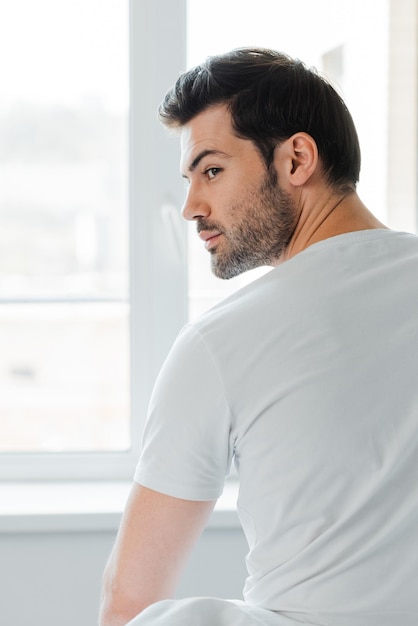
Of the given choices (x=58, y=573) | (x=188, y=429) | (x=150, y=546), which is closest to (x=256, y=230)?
(x=188, y=429)

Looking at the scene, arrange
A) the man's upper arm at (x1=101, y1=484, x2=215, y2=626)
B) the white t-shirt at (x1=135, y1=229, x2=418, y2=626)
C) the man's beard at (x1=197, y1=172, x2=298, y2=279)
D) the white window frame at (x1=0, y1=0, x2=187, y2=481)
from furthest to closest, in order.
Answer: the white window frame at (x1=0, y1=0, x2=187, y2=481), the man's beard at (x1=197, y1=172, x2=298, y2=279), the man's upper arm at (x1=101, y1=484, x2=215, y2=626), the white t-shirt at (x1=135, y1=229, x2=418, y2=626)

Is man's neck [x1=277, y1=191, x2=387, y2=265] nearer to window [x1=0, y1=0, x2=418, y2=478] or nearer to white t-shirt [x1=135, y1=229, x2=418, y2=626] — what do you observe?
white t-shirt [x1=135, y1=229, x2=418, y2=626]

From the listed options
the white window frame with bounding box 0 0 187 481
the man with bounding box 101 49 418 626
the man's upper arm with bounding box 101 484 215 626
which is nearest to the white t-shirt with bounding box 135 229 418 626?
the man with bounding box 101 49 418 626

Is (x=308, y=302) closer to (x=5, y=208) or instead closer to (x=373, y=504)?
(x=373, y=504)

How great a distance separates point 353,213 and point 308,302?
0.77 ft

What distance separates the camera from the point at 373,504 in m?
1.06

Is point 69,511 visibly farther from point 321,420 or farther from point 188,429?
point 321,420

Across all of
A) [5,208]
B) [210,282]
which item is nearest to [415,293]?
[210,282]

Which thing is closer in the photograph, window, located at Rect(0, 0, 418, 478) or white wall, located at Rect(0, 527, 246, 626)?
white wall, located at Rect(0, 527, 246, 626)

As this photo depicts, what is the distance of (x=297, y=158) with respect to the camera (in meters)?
1.30

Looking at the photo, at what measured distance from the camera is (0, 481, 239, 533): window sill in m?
1.95

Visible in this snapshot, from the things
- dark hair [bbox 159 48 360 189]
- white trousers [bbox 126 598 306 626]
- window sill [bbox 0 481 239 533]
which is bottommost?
window sill [bbox 0 481 239 533]

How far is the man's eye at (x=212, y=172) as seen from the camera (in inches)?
53.1

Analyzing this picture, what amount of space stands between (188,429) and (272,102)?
1.60 feet
